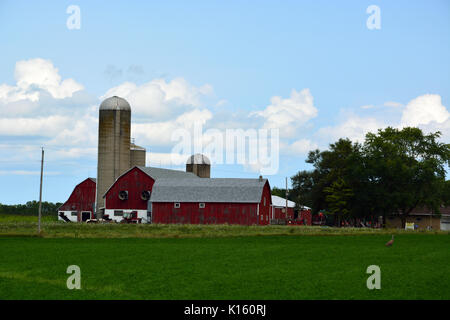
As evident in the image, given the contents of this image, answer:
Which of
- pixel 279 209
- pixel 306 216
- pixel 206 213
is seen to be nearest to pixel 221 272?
pixel 206 213

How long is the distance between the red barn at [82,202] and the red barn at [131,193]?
14.1m

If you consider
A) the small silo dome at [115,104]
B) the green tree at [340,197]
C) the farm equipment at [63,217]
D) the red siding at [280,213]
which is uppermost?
the small silo dome at [115,104]

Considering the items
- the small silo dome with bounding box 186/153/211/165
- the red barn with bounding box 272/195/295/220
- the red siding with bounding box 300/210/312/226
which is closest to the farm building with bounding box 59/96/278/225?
the red barn with bounding box 272/195/295/220

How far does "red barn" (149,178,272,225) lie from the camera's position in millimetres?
71438

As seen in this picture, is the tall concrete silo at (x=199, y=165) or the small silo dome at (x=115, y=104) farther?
the tall concrete silo at (x=199, y=165)

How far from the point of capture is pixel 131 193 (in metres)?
76.3

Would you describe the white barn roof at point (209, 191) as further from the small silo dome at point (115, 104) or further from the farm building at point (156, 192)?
the small silo dome at point (115, 104)

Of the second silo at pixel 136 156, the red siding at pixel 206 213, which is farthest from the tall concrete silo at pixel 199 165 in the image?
the red siding at pixel 206 213

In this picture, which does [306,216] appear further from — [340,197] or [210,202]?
[210,202]

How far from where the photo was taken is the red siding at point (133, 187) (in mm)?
76250

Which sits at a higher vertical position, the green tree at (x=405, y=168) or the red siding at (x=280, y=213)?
the green tree at (x=405, y=168)

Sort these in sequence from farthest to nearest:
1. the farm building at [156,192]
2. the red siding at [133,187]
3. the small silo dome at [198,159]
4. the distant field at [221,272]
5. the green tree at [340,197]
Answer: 1. the small silo dome at [198,159]
2. the green tree at [340,197]
3. the red siding at [133,187]
4. the farm building at [156,192]
5. the distant field at [221,272]

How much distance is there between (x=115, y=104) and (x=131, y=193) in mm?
11390
